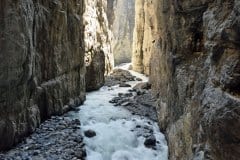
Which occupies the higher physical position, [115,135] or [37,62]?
[37,62]

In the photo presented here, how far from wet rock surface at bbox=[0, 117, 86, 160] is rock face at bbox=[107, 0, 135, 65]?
33711mm

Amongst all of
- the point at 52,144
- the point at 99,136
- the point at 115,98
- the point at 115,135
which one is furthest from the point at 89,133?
the point at 115,98

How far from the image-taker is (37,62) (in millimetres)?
10719

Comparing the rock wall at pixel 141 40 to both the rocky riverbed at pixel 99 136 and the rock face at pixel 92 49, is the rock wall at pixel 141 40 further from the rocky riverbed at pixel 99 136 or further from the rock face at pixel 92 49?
the rocky riverbed at pixel 99 136

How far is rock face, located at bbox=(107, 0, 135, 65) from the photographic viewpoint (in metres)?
45.4

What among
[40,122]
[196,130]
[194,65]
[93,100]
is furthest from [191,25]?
[93,100]

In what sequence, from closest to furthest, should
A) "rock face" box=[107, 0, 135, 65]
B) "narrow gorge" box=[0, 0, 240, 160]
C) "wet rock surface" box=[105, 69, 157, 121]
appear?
"narrow gorge" box=[0, 0, 240, 160] < "wet rock surface" box=[105, 69, 157, 121] < "rock face" box=[107, 0, 135, 65]

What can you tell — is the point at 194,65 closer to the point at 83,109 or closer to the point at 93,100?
the point at 83,109

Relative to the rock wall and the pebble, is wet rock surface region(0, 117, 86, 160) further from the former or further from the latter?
the rock wall

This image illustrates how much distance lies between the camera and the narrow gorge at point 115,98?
5.18 meters

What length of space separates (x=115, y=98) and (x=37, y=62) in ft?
22.1

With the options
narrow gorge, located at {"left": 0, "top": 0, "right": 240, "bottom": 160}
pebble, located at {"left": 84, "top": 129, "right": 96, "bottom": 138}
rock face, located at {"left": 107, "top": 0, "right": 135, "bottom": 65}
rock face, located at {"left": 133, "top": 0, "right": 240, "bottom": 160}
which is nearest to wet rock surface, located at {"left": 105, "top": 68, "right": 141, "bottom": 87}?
narrow gorge, located at {"left": 0, "top": 0, "right": 240, "bottom": 160}

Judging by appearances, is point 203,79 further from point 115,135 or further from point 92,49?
point 92,49

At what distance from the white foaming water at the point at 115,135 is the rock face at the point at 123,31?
3045cm
